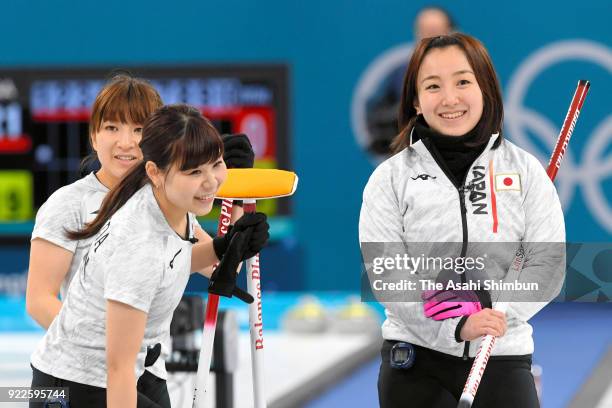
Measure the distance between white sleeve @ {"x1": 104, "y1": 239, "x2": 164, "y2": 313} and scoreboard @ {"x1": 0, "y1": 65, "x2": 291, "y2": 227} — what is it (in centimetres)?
548

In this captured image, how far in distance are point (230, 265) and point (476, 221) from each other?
0.64 m

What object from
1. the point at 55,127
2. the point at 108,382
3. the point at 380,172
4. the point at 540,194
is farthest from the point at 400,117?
the point at 55,127

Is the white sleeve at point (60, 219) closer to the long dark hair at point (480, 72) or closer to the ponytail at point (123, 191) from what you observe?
the ponytail at point (123, 191)

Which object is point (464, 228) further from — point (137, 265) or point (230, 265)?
point (137, 265)

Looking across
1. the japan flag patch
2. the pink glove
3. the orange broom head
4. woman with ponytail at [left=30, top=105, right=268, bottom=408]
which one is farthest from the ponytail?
the japan flag patch

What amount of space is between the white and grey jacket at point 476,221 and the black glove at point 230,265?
357 mm

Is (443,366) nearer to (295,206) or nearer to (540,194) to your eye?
(540,194)

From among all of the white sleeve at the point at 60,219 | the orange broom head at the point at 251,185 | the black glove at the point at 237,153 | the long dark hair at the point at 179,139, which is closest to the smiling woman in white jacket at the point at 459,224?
the orange broom head at the point at 251,185

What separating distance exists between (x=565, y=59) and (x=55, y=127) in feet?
12.1

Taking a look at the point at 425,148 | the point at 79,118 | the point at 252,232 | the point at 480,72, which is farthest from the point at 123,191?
the point at 79,118

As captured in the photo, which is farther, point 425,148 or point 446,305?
point 425,148

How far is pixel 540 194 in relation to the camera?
3.04 metres

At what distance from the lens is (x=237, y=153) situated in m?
3.14

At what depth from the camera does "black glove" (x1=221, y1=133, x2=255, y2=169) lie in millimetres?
3139
